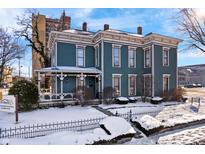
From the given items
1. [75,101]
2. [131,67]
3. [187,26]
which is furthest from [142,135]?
[131,67]

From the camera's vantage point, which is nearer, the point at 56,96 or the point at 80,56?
the point at 56,96

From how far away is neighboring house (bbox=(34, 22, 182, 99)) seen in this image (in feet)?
50.8

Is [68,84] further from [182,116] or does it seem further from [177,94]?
[182,116]

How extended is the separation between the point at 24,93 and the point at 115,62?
717 cm

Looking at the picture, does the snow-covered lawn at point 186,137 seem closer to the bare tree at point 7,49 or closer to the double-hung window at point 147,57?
the double-hung window at point 147,57

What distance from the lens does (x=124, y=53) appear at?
16.6 meters

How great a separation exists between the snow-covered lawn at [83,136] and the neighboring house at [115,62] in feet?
25.1

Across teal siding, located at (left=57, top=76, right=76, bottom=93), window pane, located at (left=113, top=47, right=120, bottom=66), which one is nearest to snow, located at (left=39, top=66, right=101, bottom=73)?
teal siding, located at (left=57, top=76, right=76, bottom=93)

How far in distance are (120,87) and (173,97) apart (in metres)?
4.01

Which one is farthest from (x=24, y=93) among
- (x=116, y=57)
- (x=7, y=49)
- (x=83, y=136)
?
(x=7, y=49)

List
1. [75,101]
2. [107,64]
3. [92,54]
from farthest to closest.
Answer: [92,54] < [107,64] < [75,101]

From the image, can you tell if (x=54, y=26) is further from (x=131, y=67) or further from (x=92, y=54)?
(x=131, y=67)

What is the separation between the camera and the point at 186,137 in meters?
7.47

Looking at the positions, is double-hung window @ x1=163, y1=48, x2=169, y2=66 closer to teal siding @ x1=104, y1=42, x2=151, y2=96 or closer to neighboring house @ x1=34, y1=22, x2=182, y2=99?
neighboring house @ x1=34, y1=22, x2=182, y2=99
